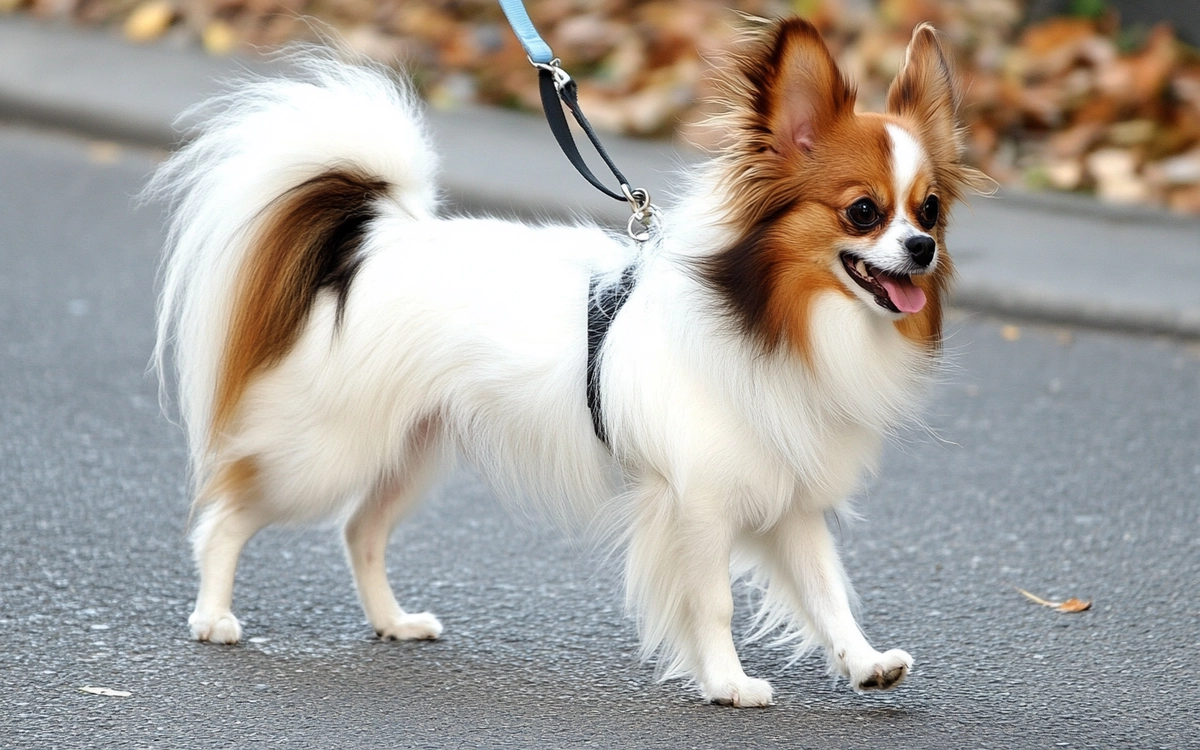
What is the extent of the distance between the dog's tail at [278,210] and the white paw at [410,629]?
0.68m

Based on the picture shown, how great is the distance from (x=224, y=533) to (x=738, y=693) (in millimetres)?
1440

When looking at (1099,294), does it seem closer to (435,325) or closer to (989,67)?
(989,67)

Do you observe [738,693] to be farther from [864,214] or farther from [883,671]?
[864,214]

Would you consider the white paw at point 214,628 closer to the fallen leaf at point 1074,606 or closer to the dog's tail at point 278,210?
the dog's tail at point 278,210

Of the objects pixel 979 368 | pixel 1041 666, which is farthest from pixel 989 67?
pixel 1041 666

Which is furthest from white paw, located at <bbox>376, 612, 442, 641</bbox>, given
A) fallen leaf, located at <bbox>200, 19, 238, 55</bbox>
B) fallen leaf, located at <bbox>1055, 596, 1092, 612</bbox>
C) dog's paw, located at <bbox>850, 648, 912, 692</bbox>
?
fallen leaf, located at <bbox>200, 19, 238, 55</bbox>

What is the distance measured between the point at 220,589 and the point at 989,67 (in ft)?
23.9

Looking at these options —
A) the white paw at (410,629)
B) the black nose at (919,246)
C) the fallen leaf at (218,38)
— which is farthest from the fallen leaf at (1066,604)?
the fallen leaf at (218,38)

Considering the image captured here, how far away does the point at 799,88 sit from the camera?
3.54 m

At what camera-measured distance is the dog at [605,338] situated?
3.52 metres

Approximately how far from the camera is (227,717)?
351cm

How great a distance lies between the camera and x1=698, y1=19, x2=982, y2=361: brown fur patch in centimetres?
348

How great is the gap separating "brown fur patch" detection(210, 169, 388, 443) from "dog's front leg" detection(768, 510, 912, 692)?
4.26ft

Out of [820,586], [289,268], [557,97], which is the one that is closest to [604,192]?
[557,97]
